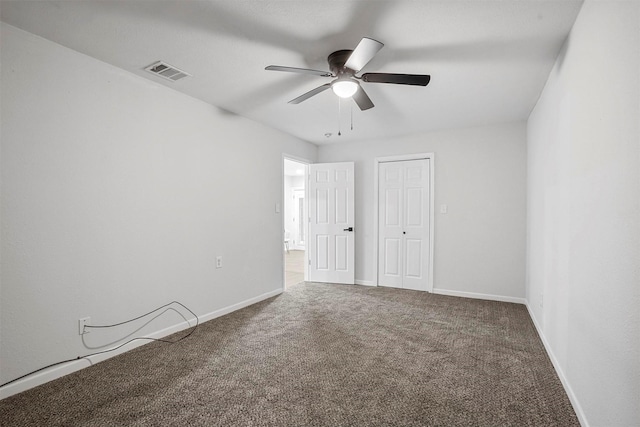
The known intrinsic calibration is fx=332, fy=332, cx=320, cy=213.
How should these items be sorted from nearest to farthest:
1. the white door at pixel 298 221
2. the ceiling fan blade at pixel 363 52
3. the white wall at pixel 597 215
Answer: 1. the white wall at pixel 597 215
2. the ceiling fan blade at pixel 363 52
3. the white door at pixel 298 221

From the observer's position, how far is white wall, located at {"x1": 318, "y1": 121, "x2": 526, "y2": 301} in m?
4.22

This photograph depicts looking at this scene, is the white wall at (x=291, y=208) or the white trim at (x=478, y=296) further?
the white wall at (x=291, y=208)

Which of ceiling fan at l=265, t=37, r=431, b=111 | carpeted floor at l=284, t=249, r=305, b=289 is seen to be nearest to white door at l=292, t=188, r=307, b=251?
carpeted floor at l=284, t=249, r=305, b=289

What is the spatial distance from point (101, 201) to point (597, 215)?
3211 millimetres

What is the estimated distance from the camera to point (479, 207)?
4449mm

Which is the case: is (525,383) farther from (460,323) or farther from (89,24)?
(89,24)

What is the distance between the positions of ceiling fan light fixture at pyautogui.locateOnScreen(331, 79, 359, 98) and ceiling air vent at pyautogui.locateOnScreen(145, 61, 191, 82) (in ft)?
4.31

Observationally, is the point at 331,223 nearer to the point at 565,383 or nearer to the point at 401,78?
the point at 401,78

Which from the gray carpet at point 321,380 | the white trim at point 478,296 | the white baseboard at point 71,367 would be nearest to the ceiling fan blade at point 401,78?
the gray carpet at point 321,380

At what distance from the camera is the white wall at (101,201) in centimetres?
214

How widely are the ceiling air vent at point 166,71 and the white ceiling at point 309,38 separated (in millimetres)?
66

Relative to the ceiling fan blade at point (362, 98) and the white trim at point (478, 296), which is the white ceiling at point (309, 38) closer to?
the ceiling fan blade at point (362, 98)

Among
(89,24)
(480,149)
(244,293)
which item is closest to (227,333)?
(244,293)

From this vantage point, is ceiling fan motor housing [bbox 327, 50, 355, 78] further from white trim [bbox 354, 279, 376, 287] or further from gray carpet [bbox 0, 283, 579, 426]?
white trim [bbox 354, 279, 376, 287]
